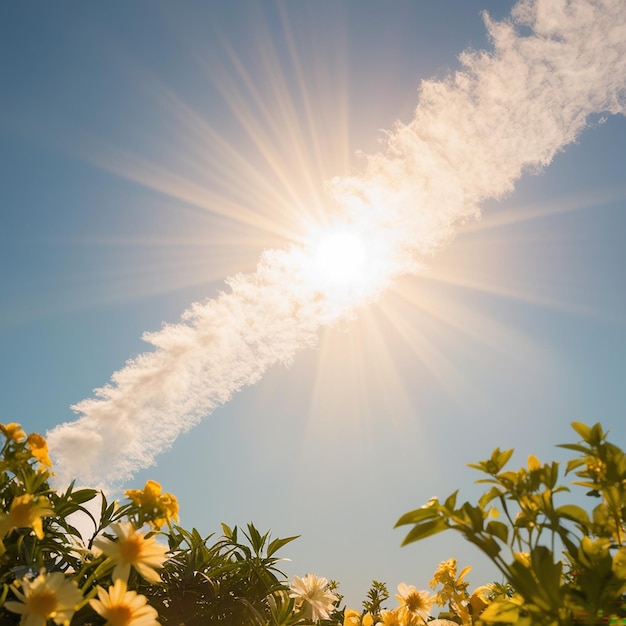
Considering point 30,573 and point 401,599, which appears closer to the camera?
point 30,573

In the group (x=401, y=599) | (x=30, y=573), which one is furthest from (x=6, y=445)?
(x=401, y=599)

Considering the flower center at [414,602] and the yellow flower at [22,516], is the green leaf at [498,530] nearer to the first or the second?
the yellow flower at [22,516]

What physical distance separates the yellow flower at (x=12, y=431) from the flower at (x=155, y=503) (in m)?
0.37

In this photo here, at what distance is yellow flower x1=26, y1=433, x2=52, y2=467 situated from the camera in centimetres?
138

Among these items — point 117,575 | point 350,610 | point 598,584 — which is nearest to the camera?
point 598,584

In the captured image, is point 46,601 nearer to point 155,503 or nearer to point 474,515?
point 155,503

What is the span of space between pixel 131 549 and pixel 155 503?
119 millimetres

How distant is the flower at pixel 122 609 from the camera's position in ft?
3.80

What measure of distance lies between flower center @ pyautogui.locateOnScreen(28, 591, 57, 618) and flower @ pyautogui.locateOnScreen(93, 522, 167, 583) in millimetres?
145

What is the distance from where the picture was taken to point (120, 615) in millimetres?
1166

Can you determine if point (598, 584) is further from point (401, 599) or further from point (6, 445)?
point (401, 599)

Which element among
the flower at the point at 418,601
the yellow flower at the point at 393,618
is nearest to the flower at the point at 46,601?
the yellow flower at the point at 393,618

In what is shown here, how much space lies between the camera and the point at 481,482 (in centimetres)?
108

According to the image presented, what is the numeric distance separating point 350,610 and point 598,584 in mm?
1382
